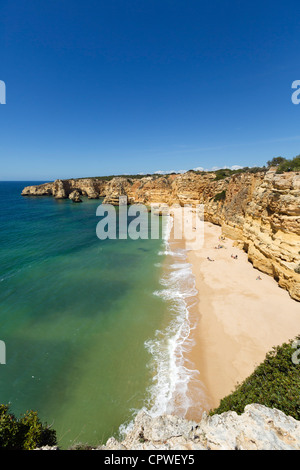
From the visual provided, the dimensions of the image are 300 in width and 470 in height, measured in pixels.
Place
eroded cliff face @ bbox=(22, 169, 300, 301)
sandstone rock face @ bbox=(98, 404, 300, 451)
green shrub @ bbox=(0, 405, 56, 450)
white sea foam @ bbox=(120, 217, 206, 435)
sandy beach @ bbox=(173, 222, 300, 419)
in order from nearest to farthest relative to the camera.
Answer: sandstone rock face @ bbox=(98, 404, 300, 451), green shrub @ bbox=(0, 405, 56, 450), white sea foam @ bbox=(120, 217, 206, 435), sandy beach @ bbox=(173, 222, 300, 419), eroded cliff face @ bbox=(22, 169, 300, 301)

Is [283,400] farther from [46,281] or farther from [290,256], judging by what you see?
[46,281]

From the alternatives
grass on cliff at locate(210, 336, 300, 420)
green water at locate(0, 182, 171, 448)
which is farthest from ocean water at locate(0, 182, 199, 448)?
grass on cliff at locate(210, 336, 300, 420)

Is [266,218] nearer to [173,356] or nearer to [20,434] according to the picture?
[173,356]

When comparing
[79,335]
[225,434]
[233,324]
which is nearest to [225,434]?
[225,434]

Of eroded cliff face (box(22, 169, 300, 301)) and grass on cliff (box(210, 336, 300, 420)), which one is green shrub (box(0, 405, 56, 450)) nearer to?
grass on cliff (box(210, 336, 300, 420))

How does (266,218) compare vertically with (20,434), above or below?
above
